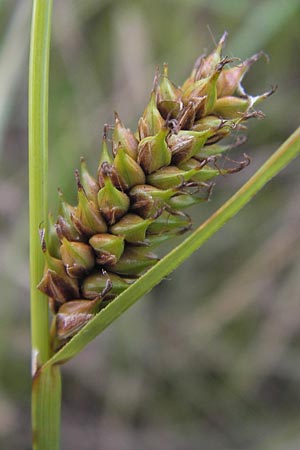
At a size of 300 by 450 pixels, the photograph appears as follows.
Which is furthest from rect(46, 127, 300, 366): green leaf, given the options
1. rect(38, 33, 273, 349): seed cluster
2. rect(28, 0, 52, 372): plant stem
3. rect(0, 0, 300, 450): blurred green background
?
rect(0, 0, 300, 450): blurred green background

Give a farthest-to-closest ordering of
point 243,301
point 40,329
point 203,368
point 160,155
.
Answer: point 203,368
point 243,301
point 40,329
point 160,155

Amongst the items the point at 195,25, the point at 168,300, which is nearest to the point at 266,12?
the point at 195,25

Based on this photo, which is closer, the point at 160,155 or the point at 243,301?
the point at 160,155

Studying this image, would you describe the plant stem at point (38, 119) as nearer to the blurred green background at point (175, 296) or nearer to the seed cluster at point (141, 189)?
the seed cluster at point (141, 189)

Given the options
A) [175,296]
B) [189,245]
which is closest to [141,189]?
[189,245]

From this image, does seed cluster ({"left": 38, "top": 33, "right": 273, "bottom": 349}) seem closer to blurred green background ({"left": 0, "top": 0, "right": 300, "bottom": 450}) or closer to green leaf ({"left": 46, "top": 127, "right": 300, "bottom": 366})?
green leaf ({"left": 46, "top": 127, "right": 300, "bottom": 366})

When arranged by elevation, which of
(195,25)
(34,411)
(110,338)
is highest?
(195,25)

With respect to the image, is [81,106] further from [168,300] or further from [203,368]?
[203,368]
